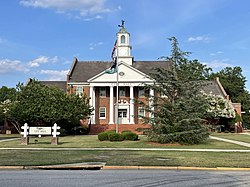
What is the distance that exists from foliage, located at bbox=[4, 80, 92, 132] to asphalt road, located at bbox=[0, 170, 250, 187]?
26870 millimetres

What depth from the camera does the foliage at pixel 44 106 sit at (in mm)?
38062

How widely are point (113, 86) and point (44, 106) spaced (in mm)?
14254

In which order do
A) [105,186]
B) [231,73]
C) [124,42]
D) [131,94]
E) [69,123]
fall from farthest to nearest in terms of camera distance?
[231,73], [124,42], [131,94], [69,123], [105,186]

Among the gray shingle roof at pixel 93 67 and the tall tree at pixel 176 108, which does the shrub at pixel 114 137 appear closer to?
the tall tree at pixel 176 108

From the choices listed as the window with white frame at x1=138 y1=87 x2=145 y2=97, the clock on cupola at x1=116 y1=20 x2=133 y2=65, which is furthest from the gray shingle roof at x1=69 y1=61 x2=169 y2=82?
the window with white frame at x1=138 y1=87 x2=145 y2=97

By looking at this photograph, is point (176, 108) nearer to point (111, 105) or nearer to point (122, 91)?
point (111, 105)

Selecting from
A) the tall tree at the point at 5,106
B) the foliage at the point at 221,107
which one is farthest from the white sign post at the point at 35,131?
the foliage at the point at 221,107

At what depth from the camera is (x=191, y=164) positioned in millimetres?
12977

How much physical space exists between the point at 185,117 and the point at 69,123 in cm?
2334

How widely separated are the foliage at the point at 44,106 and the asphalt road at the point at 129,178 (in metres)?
26.9

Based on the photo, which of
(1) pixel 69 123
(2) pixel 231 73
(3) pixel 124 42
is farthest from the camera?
(2) pixel 231 73

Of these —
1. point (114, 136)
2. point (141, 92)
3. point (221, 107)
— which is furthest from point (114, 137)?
point (221, 107)

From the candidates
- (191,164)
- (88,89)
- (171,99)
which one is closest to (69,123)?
(88,89)

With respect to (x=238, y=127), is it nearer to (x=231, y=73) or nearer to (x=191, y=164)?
(x=231, y=73)
